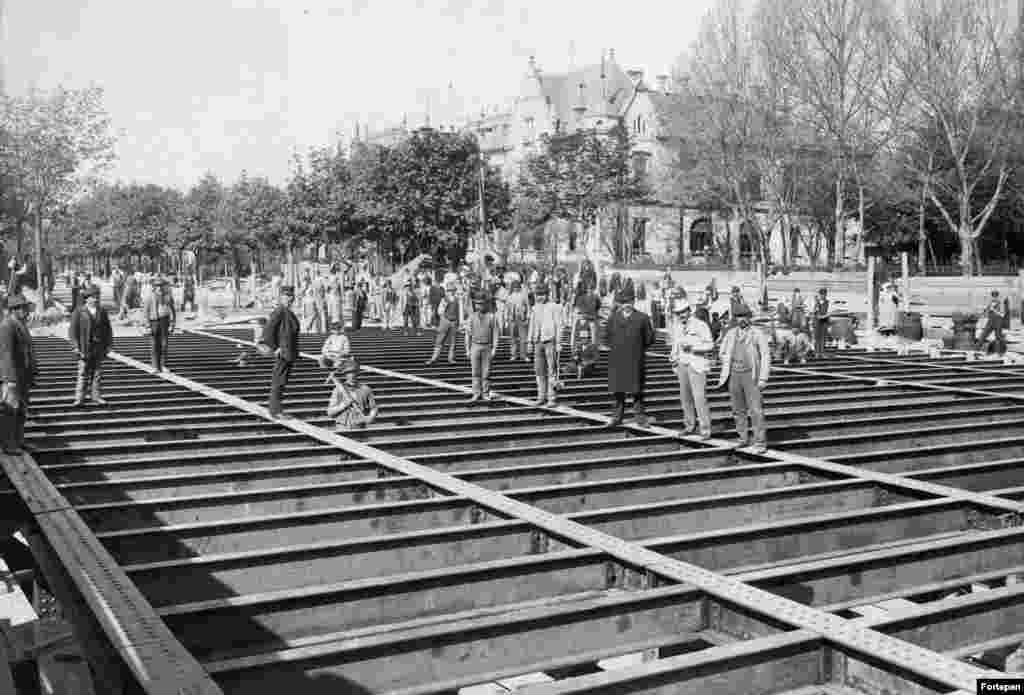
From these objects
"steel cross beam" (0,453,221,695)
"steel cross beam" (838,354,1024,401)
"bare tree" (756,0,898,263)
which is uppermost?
"bare tree" (756,0,898,263)

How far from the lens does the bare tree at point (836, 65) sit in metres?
47.9

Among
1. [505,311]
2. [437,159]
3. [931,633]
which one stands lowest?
[931,633]

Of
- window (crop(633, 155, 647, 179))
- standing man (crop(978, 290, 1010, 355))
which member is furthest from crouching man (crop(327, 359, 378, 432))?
window (crop(633, 155, 647, 179))

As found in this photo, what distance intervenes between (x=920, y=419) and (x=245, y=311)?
34185 millimetres

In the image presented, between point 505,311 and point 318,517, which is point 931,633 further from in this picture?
point 505,311

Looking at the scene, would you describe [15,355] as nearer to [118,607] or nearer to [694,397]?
[118,607]

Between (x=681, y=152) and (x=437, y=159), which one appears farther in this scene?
A: (x=681, y=152)

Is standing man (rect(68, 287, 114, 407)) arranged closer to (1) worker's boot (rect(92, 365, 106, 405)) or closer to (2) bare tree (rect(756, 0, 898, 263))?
(1) worker's boot (rect(92, 365, 106, 405))

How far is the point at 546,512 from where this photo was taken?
28.6 ft

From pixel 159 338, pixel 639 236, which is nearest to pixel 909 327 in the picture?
pixel 159 338

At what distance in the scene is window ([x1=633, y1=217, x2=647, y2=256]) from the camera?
70.7 metres

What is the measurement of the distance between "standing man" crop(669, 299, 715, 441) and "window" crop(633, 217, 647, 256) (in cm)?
5861

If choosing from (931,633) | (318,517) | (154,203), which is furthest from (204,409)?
(154,203)

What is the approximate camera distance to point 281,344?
13859 mm
